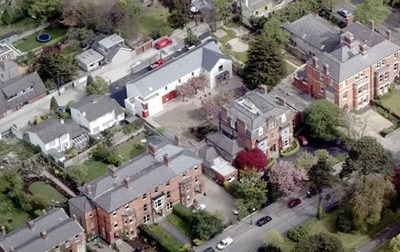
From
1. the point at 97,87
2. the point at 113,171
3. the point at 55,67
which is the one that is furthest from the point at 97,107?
the point at 113,171

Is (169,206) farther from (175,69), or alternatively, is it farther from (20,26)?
(20,26)

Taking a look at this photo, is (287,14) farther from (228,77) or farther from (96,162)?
(96,162)

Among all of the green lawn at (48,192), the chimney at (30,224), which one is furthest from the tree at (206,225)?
the chimney at (30,224)

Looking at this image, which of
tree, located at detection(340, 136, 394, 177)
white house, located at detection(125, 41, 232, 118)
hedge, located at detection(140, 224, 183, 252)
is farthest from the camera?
white house, located at detection(125, 41, 232, 118)

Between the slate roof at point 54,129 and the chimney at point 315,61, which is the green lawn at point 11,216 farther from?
the chimney at point 315,61

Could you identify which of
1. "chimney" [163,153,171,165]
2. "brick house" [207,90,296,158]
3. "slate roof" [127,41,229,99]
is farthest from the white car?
"slate roof" [127,41,229,99]

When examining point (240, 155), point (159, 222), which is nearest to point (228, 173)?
point (240, 155)

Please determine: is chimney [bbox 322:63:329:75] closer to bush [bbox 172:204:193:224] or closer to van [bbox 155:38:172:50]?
van [bbox 155:38:172:50]
